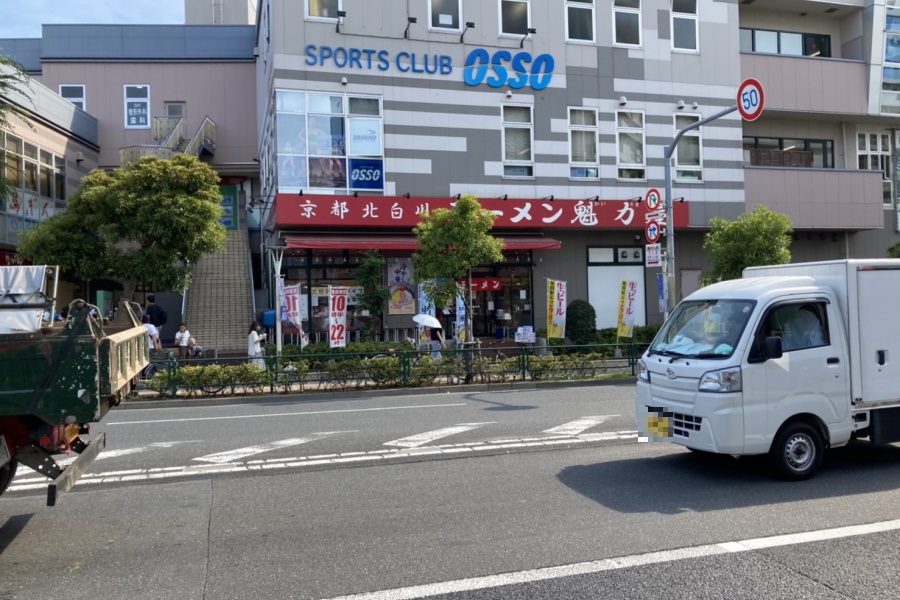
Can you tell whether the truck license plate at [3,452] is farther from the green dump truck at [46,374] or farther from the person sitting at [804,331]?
the person sitting at [804,331]

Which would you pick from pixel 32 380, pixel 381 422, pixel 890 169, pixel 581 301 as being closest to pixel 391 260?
pixel 581 301

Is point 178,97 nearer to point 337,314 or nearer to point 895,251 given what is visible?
point 337,314

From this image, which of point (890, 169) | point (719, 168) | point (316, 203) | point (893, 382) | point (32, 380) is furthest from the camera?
point (890, 169)

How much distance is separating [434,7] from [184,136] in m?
15.0

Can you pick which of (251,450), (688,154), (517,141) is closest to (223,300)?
(517,141)

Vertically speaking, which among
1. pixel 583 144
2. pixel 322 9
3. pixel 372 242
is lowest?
pixel 372 242

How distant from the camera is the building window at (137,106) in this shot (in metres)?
32.0

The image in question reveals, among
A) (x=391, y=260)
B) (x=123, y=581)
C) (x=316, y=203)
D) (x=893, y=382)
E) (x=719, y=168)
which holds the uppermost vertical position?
(x=719, y=168)

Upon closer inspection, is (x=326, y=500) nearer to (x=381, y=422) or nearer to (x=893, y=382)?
(x=381, y=422)

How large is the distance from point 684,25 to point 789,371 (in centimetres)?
2143

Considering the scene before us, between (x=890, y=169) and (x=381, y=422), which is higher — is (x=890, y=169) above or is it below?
above

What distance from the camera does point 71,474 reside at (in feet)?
17.4

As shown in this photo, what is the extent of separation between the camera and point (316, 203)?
20891 millimetres

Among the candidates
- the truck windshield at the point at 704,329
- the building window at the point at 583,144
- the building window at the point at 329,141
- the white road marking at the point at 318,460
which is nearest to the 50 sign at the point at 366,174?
the building window at the point at 329,141
